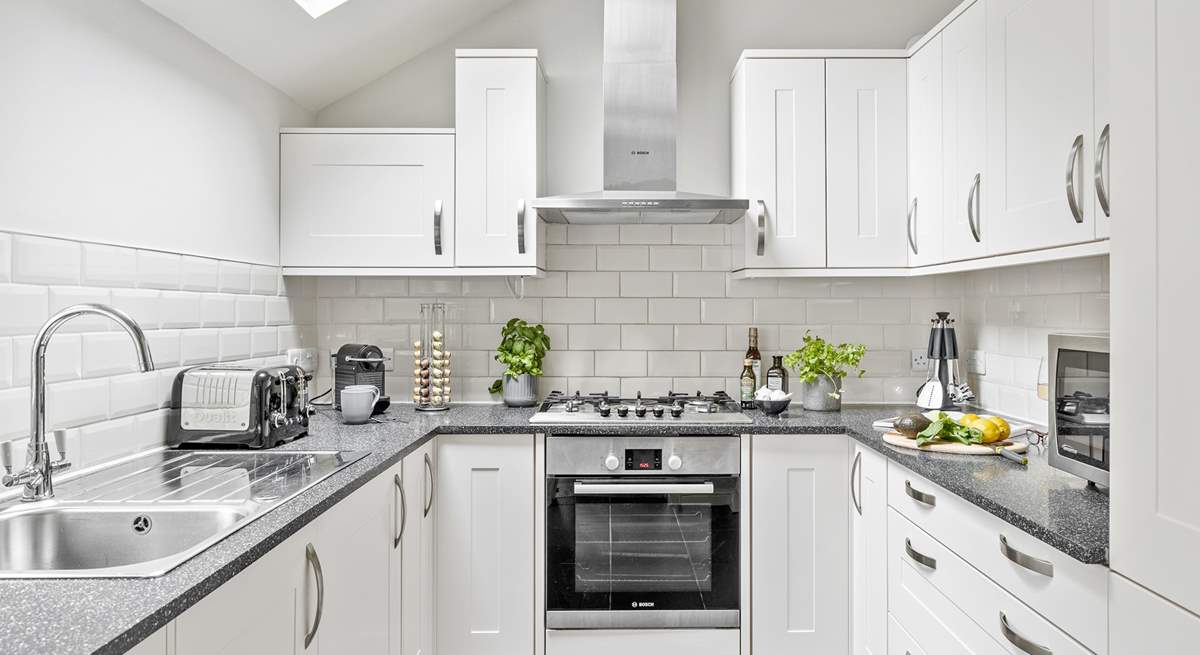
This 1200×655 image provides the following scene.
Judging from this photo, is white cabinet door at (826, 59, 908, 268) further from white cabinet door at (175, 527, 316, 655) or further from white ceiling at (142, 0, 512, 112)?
white cabinet door at (175, 527, 316, 655)

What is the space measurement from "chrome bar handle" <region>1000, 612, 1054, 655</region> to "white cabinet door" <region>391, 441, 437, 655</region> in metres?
1.55

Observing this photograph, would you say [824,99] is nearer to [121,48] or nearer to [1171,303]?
[1171,303]

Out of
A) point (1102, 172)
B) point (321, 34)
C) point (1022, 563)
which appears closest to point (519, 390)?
point (321, 34)

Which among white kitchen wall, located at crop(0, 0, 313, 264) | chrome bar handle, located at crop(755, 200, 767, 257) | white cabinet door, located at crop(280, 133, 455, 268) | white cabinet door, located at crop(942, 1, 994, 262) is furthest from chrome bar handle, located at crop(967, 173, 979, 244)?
white kitchen wall, located at crop(0, 0, 313, 264)

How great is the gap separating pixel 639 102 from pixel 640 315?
0.88m

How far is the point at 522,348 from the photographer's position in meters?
2.84

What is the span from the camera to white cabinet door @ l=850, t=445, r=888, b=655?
7.13 feet

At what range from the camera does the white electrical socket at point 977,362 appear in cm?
278

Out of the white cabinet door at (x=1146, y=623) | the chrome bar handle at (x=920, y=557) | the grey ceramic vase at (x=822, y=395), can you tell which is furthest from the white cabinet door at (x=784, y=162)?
the white cabinet door at (x=1146, y=623)

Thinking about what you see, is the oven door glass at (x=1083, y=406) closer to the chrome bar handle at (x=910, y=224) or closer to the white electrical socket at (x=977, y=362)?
the chrome bar handle at (x=910, y=224)

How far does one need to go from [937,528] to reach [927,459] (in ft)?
0.64

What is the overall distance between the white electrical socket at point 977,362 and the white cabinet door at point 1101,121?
4.27 feet

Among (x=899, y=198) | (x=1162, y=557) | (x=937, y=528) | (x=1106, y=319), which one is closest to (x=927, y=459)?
(x=937, y=528)

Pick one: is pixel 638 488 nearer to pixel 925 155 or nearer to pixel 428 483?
pixel 428 483
